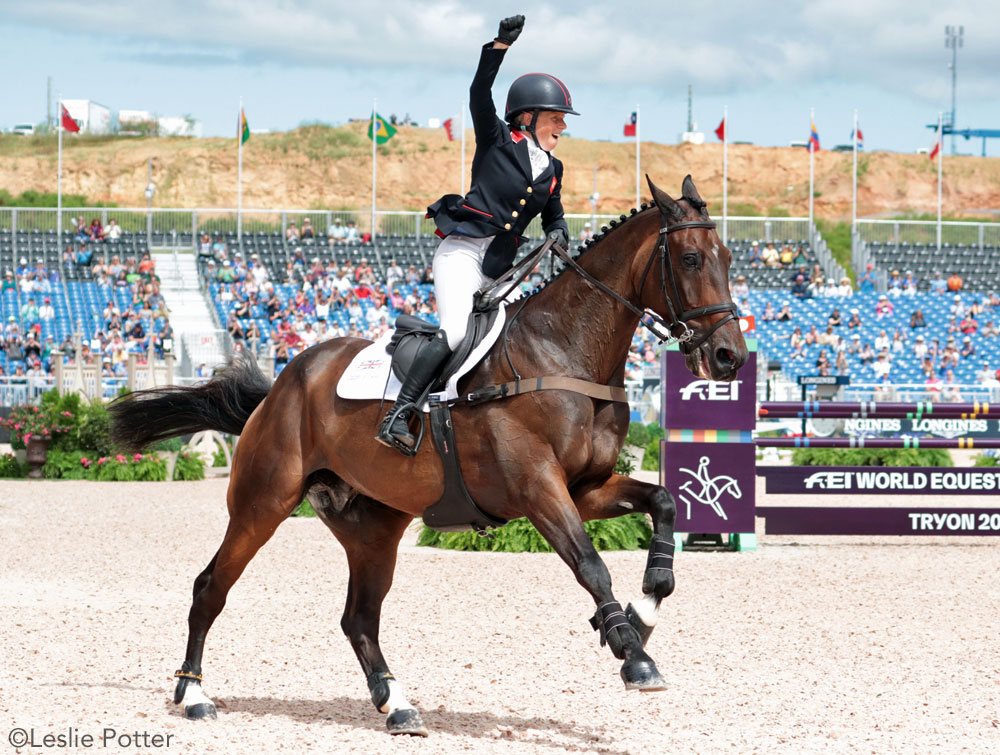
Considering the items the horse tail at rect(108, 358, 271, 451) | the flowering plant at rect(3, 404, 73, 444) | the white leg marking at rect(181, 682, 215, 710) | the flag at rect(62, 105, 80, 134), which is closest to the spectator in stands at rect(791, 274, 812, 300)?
the flag at rect(62, 105, 80, 134)

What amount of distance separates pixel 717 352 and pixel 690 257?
1.34 feet

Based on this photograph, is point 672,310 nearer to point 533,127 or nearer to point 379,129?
point 533,127

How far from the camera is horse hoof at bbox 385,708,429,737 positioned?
17.3 feet

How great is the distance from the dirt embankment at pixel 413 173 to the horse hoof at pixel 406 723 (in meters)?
61.0

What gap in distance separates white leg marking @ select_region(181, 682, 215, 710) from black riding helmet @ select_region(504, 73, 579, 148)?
2.85m

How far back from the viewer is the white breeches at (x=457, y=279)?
215 inches

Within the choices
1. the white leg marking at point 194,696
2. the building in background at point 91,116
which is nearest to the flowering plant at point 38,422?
the white leg marking at point 194,696

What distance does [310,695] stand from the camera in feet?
20.0

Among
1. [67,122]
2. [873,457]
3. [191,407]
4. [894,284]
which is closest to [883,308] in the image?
[894,284]

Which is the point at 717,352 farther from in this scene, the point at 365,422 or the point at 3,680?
the point at 3,680

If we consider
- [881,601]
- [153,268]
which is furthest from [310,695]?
[153,268]

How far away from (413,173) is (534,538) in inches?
2474

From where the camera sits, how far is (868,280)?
39875 millimetres

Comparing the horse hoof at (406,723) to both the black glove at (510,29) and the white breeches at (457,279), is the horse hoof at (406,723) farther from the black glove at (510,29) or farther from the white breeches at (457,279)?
the black glove at (510,29)
